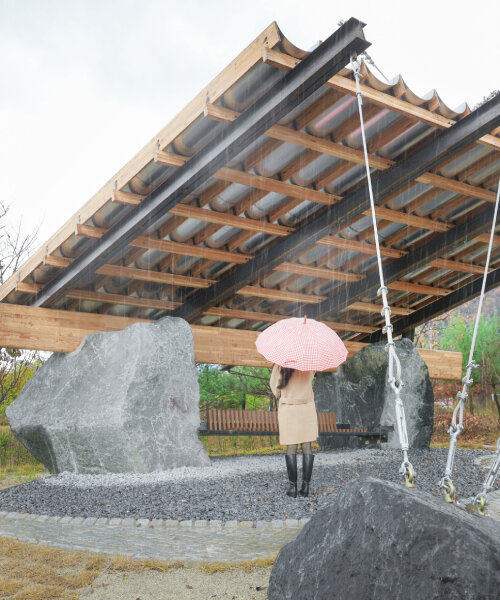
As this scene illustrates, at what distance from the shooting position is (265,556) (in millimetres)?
3512

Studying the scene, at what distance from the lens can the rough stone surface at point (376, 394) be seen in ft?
29.7

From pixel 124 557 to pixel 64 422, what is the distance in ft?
11.9

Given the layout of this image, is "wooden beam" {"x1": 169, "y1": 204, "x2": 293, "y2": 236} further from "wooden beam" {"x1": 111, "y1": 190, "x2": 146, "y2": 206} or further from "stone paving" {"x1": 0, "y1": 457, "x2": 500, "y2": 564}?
"stone paving" {"x1": 0, "y1": 457, "x2": 500, "y2": 564}

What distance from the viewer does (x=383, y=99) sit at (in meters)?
5.00

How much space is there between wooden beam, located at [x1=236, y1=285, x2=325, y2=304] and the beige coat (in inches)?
126

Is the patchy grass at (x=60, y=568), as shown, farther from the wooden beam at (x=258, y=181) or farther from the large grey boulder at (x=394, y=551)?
the wooden beam at (x=258, y=181)

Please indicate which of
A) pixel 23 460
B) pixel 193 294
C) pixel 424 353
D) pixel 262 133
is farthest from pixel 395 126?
pixel 23 460

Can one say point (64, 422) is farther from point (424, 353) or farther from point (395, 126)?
point (424, 353)

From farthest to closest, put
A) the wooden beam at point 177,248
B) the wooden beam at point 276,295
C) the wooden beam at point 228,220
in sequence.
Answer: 1. the wooden beam at point 276,295
2. the wooden beam at point 177,248
3. the wooden beam at point 228,220

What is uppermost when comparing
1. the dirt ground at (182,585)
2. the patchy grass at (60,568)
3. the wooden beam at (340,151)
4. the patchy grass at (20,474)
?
the wooden beam at (340,151)

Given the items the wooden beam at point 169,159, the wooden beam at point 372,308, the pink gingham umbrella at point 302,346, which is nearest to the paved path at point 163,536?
the pink gingham umbrella at point 302,346

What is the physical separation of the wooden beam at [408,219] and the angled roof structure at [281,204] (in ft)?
0.06

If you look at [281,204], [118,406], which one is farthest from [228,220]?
[118,406]

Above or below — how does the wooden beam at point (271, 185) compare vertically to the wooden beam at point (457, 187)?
below
